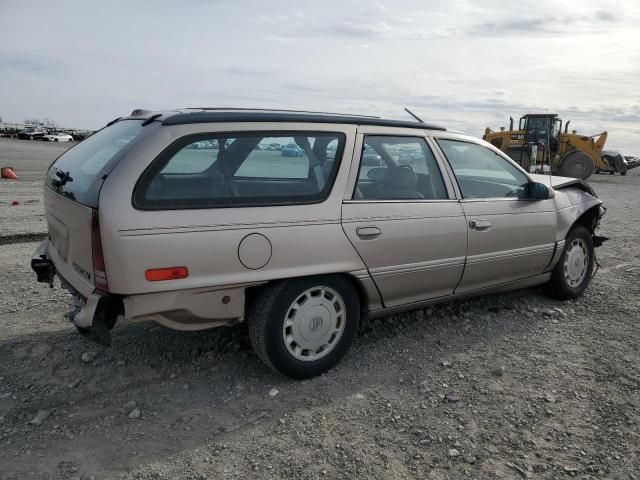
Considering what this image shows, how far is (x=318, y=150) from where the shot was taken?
354 cm

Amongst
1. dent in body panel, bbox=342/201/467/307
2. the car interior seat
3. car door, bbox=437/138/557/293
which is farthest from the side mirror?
the car interior seat

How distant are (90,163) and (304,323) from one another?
64.2 inches

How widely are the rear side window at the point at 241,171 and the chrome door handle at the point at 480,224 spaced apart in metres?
1.21

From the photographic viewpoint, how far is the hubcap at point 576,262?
5047 mm

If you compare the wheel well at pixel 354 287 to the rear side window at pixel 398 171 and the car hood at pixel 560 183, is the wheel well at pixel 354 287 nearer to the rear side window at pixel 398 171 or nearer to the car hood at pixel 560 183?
the rear side window at pixel 398 171

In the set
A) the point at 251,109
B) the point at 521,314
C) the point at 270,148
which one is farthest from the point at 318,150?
the point at 521,314

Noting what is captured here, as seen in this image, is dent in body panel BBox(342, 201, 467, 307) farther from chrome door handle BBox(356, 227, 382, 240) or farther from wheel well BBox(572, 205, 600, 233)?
wheel well BBox(572, 205, 600, 233)

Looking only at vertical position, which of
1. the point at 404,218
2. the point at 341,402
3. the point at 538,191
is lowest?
the point at 341,402

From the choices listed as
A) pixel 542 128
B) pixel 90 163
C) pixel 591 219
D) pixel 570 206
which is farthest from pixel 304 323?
pixel 542 128

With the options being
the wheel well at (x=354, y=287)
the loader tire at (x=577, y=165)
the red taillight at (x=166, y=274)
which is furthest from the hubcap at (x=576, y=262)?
the loader tire at (x=577, y=165)

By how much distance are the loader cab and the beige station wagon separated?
18.6 metres

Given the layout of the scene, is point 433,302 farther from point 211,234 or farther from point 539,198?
point 211,234

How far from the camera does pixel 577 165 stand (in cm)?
2142

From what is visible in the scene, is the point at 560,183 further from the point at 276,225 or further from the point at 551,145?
the point at 551,145
